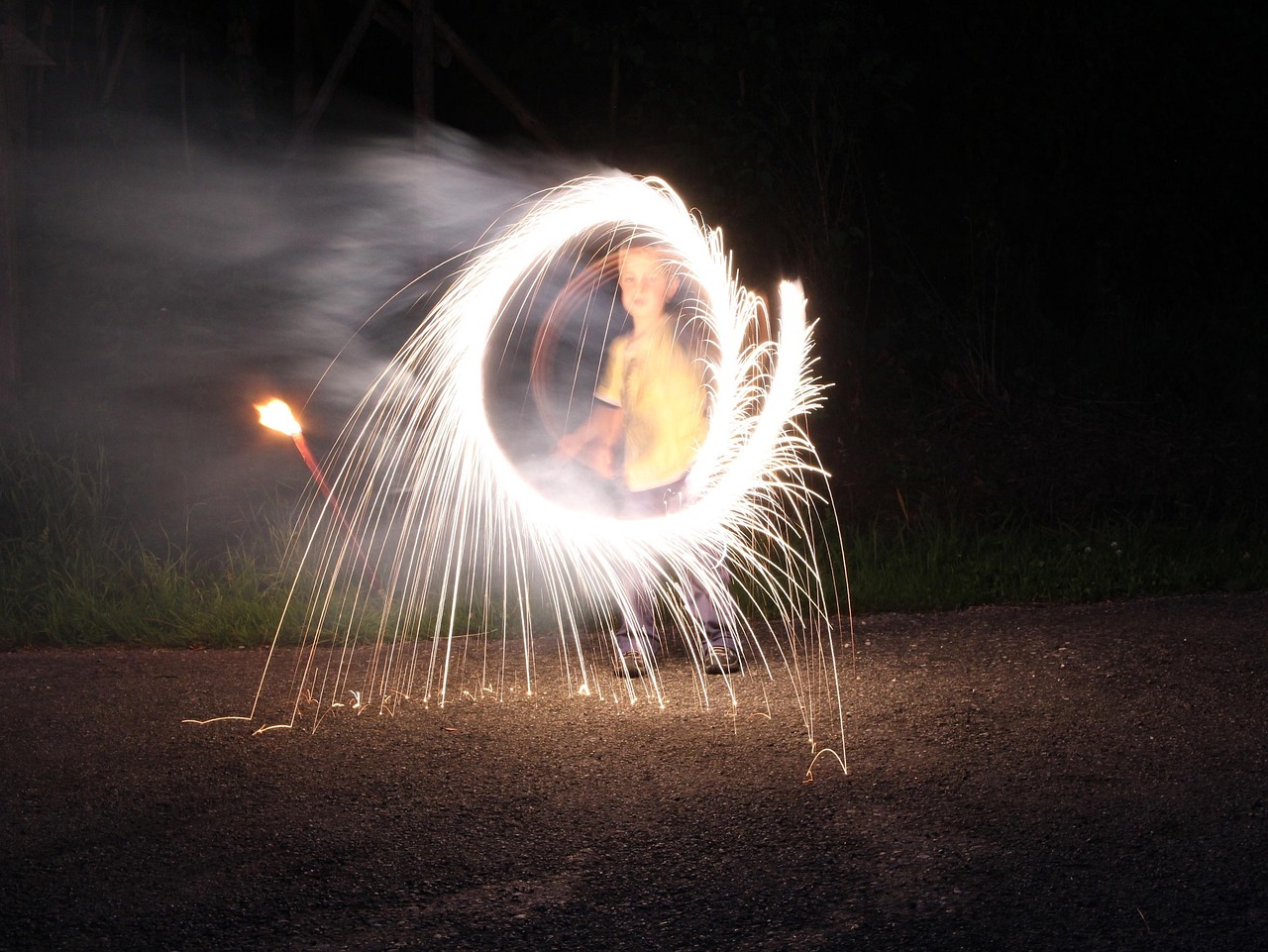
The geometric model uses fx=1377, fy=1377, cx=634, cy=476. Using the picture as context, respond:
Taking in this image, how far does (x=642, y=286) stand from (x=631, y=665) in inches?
54.6

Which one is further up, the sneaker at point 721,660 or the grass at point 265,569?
the grass at point 265,569

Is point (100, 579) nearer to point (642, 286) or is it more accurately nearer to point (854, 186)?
point (642, 286)

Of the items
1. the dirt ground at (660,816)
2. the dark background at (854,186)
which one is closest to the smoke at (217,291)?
the dark background at (854,186)

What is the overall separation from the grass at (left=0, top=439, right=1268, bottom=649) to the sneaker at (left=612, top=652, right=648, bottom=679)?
1320 millimetres

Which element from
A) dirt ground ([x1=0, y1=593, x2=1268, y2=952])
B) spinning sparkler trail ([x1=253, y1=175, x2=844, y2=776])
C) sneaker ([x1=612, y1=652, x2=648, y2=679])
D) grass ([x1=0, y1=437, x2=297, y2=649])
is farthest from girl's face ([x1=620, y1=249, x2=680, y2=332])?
grass ([x1=0, y1=437, x2=297, y2=649])

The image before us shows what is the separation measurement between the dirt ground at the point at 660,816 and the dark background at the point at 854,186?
3293 millimetres

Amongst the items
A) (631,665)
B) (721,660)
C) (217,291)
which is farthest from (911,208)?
(631,665)

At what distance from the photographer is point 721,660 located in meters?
5.09

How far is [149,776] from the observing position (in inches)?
161

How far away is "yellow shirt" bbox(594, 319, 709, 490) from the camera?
4918 millimetres

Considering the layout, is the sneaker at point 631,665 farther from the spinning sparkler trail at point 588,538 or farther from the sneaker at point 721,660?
the sneaker at point 721,660

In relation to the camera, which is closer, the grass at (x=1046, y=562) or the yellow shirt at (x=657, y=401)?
the yellow shirt at (x=657, y=401)

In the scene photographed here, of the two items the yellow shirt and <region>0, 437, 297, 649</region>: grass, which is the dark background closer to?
<region>0, 437, 297, 649</region>: grass

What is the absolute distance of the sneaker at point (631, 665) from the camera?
5.04 metres
